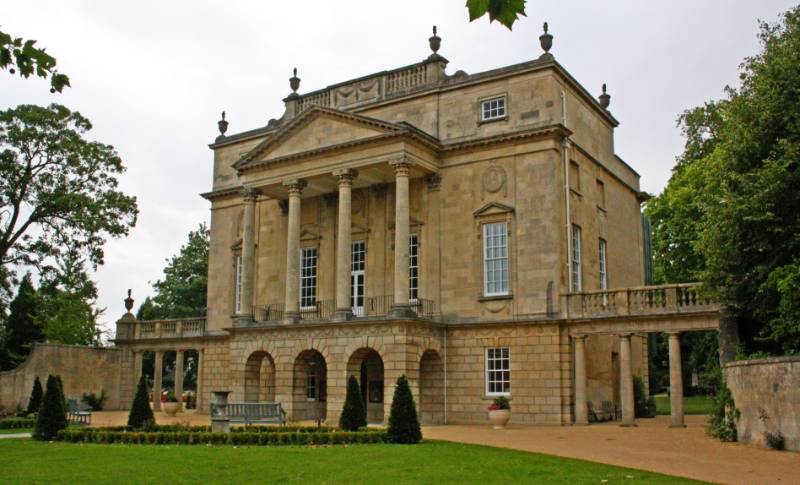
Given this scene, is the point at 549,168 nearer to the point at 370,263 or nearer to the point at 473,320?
the point at 473,320

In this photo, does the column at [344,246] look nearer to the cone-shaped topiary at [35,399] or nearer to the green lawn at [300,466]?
the cone-shaped topiary at [35,399]

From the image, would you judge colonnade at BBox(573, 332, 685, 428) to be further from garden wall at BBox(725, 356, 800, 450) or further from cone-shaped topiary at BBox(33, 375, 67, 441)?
cone-shaped topiary at BBox(33, 375, 67, 441)

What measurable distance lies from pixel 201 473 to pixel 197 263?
172ft

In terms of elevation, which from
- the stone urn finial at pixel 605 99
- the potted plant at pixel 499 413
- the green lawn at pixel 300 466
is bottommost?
the green lawn at pixel 300 466

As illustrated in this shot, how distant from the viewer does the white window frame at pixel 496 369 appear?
30562mm

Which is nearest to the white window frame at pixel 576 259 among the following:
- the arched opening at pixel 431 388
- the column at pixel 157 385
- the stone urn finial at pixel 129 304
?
the arched opening at pixel 431 388

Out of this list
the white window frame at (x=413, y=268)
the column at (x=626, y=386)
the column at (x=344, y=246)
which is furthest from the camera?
the white window frame at (x=413, y=268)

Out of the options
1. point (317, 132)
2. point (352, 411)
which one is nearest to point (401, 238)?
point (317, 132)

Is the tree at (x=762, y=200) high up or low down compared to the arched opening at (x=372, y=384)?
up

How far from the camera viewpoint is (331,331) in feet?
103

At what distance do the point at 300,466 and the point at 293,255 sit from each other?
1869cm

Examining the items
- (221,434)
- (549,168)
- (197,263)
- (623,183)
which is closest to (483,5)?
(221,434)

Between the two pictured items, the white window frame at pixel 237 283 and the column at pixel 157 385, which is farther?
the column at pixel 157 385

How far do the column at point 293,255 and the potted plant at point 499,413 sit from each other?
9109mm
